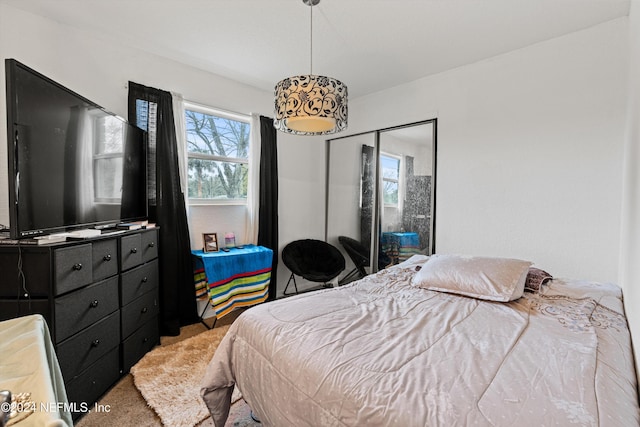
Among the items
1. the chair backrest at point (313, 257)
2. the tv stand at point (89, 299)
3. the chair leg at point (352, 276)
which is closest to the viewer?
the tv stand at point (89, 299)

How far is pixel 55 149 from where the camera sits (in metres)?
1.63

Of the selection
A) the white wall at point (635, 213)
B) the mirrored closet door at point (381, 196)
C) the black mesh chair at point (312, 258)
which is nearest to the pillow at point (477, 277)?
the white wall at point (635, 213)

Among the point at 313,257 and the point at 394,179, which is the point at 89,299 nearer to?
the point at 313,257

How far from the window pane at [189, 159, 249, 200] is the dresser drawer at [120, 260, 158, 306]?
0.94 meters

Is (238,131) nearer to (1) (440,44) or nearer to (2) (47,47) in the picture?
(2) (47,47)

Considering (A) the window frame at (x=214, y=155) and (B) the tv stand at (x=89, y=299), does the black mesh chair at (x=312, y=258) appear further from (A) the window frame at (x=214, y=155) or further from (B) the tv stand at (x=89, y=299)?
(B) the tv stand at (x=89, y=299)

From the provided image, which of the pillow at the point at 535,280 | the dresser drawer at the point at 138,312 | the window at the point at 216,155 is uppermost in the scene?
the window at the point at 216,155

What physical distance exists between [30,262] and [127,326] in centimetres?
83

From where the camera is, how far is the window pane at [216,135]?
10.2 feet

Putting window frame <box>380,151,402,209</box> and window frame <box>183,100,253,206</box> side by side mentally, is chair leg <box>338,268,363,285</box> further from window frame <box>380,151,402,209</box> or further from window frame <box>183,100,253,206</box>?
window frame <box>183,100,253,206</box>

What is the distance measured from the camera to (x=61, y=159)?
1680 mm

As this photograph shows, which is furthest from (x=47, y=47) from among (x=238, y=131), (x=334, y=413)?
(x=334, y=413)

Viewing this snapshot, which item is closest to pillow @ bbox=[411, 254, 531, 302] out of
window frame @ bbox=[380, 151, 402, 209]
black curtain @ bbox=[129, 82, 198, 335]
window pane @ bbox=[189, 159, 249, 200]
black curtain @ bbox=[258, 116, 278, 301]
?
window frame @ bbox=[380, 151, 402, 209]

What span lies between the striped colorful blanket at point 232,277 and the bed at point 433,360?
138cm
